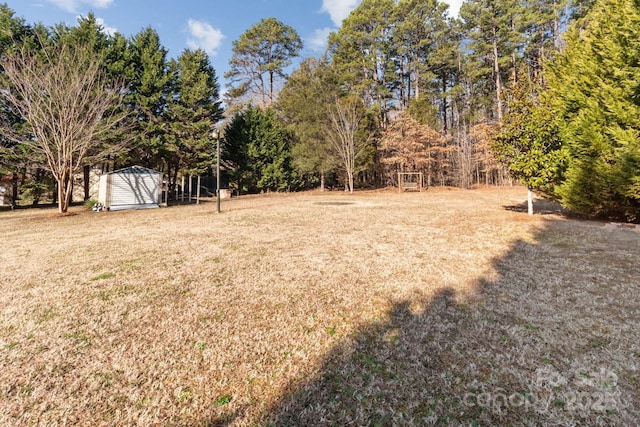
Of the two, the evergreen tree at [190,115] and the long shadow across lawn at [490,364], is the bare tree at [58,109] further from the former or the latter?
the long shadow across lawn at [490,364]

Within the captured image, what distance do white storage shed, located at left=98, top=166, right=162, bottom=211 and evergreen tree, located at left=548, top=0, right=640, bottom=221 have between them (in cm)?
1555

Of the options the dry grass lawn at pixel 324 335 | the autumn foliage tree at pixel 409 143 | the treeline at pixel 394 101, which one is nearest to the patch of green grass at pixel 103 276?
the dry grass lawn at pixel 324 335

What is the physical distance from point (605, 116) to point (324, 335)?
8.10 metres

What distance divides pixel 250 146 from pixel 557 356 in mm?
20203

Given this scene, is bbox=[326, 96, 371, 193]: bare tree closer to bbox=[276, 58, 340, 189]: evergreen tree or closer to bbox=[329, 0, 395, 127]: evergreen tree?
bbox=[276, 58, 340, 189]: evergreen tree

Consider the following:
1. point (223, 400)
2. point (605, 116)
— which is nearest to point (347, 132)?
point (605, 116)

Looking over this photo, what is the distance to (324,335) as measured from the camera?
2.45 metres

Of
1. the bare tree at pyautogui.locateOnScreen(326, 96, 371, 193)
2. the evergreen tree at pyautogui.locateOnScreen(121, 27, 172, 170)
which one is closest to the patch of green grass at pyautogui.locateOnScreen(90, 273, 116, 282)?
the evergreen tree at pyautogui.locateOnScreen(121, 27, 172, 170)

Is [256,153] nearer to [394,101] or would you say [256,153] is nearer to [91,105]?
→ [91,105]

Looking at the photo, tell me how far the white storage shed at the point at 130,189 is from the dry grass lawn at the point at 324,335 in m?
8.71

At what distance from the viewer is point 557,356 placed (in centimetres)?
211

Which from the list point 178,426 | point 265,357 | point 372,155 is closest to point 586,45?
point 265,357

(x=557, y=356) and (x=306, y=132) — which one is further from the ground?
(x=306, y=132)

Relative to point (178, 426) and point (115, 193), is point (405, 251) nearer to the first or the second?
point (178, 426)
